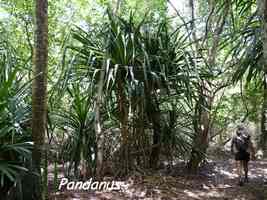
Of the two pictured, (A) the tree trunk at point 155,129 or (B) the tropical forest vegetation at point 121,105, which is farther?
(A) the tree trunk at point 155,129

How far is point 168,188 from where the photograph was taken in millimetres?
4016

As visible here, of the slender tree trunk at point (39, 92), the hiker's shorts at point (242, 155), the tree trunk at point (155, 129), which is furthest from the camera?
the hiker's shorts at point (242, 155)

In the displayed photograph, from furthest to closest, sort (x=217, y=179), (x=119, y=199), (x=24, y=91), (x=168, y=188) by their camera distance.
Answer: (x=217, y=179), (x=168, y=188), (x=119, y=199), (x=24, y=91)

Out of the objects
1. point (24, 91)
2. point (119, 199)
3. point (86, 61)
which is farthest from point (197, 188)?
point (24, 91)

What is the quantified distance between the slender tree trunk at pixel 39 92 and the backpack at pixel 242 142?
3.37 metres

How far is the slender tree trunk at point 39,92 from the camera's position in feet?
10.0

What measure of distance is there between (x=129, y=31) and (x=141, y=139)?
55.2 inches

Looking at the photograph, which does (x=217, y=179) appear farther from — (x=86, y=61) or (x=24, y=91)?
(x=24, y=91)

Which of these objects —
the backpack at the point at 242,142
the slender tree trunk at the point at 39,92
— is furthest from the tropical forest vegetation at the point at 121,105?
the backpack at the point at 242,142

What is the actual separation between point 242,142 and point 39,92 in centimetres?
348

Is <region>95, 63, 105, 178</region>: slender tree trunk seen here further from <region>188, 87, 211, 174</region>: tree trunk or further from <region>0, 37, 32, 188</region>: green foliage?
<region>188, 87, 211, 174</region>: tree trunk

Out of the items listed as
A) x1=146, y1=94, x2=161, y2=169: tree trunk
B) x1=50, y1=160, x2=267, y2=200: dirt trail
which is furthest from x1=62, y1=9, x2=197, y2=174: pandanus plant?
x1=50, y1=160, x2=267, y2=200: dirt trail

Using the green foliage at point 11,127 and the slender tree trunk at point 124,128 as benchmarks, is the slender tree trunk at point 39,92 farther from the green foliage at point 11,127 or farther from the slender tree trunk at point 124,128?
the slender tree trunk at point 124,128

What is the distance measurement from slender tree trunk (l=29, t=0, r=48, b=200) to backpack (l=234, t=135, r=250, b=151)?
11.1ft
